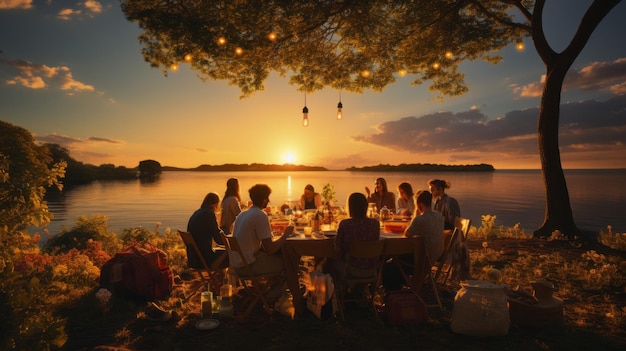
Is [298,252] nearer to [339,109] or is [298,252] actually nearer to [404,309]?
[404,309]

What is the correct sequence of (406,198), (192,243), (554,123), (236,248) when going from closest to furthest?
(236,248) < (192,243) < (406,198) < (554,123)

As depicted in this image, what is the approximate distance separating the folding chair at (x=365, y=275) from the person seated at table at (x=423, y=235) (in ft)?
1.82

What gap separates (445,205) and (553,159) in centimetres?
566

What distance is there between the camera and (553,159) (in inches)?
414

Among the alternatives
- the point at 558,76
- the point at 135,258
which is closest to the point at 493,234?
the point at 558,76

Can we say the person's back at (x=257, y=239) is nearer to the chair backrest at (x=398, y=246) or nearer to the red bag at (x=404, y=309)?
the chair backrest at (x=398, y=246)

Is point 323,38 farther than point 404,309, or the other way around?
point 323,38

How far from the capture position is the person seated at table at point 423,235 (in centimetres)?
528

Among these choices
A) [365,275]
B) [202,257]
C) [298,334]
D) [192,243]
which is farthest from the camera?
[202,257]

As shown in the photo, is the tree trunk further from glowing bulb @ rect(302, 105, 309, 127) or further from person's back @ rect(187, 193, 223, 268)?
person's back @ rect(187, 193, 223, 268)

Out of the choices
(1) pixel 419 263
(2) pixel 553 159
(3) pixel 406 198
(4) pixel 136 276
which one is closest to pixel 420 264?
(1) pixel 419 263

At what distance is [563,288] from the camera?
6.28 m

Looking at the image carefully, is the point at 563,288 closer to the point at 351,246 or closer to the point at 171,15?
the point at 351,246

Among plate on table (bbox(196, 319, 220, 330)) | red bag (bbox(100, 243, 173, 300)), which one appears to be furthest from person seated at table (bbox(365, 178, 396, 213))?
plate on table (bbox(196, 319, 220, 330))
